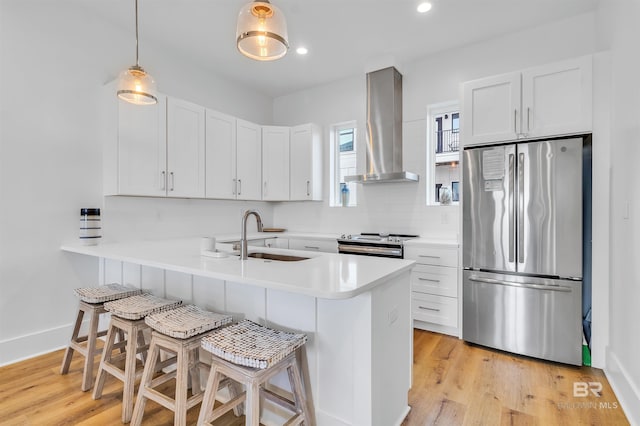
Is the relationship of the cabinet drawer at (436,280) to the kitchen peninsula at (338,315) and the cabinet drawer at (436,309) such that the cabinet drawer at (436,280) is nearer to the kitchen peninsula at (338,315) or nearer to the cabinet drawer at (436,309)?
the cabinet drawer at (436,309)

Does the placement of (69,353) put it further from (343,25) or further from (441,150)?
(441,150)

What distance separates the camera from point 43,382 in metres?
2.17

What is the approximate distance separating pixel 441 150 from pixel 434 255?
1392 millimetres

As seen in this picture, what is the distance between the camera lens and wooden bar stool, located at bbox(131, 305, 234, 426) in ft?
5.08

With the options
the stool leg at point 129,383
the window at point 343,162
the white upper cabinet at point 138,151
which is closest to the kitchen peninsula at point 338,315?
the stool leg at point 129,383

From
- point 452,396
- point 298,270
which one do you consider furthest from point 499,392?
point 298,270

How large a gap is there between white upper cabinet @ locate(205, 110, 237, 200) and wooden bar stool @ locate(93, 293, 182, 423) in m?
1.76

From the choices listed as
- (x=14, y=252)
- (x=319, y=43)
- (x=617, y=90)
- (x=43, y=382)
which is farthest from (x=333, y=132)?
(x=43, y=382)

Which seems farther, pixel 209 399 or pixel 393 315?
pixel 393 315

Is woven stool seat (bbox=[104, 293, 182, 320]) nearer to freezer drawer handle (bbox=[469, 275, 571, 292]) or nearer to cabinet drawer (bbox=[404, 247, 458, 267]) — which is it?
cabinet drawer (bbox=[404, 247, 458, 267])

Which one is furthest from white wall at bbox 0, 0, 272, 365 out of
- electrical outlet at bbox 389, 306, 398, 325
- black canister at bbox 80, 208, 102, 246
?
electrical outlet at bbox 389, 306, 398, 325

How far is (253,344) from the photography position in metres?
1.41

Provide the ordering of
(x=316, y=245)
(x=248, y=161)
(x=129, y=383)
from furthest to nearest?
(x=248, y=161) < (x=316, y=245) < (x=129, y=383)

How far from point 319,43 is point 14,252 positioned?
11.0 feet
